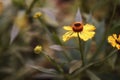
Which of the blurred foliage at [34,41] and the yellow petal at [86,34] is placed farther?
the blurred foliage at [34,41]

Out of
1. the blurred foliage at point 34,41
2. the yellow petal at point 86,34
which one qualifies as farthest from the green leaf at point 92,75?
the yellow petal at point 86,34

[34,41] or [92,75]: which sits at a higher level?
[34,41]

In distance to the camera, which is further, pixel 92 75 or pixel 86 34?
pixel 92 75

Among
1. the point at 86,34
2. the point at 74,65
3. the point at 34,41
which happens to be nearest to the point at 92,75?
the point at 74,65

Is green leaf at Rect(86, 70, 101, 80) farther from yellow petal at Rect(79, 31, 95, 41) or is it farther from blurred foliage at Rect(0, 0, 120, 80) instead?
yellow petal at Rect(79, 31, 95, 41)

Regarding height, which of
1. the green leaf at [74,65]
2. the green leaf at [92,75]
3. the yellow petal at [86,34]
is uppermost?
the yellow petal at [86,34]

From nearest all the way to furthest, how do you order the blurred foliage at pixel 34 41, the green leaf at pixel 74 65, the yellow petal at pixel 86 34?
1. the yellow petal at pixel 86 34
2. the green leaf at pixel 74 65
3. the blurred foliage at pixel 34 41

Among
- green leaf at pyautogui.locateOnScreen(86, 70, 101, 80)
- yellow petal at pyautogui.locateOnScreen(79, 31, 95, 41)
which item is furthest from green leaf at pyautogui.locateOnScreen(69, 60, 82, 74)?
yellow petal at pyautogui.locateOnScreen(79, 31, 95, 41)

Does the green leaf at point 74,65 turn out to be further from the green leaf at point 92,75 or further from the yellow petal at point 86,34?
the yellow petal at point 86,34

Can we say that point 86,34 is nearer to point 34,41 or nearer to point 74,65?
point 74,65

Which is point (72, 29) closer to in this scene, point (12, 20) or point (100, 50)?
point (100, 50)

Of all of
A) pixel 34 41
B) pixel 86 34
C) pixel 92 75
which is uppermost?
pixel 34 41
